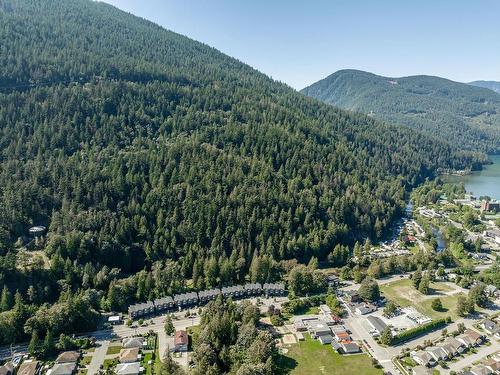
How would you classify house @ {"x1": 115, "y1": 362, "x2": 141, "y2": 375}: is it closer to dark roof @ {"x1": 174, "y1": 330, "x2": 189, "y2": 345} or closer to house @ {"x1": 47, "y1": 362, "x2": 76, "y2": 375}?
house @ {"x1": 47, "y1": 362, "x2": 76, "y2": 375}

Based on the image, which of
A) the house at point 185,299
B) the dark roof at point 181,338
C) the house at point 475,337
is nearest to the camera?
the dark roof at point 181,338

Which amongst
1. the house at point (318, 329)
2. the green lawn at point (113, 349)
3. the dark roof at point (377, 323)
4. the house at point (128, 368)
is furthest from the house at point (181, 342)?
the dark roof at point (377, 323)

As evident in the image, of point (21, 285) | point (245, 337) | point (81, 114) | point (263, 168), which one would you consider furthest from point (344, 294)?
point (81, 114)

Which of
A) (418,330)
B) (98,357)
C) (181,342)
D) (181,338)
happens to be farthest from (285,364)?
(98,357)

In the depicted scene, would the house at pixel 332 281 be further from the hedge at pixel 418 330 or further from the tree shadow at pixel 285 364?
the tree shadow at pixel 285 364

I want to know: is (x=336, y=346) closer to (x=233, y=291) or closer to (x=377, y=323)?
(x=377, y=323)

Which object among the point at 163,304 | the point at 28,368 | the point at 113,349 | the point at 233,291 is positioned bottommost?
the point at 28,368
